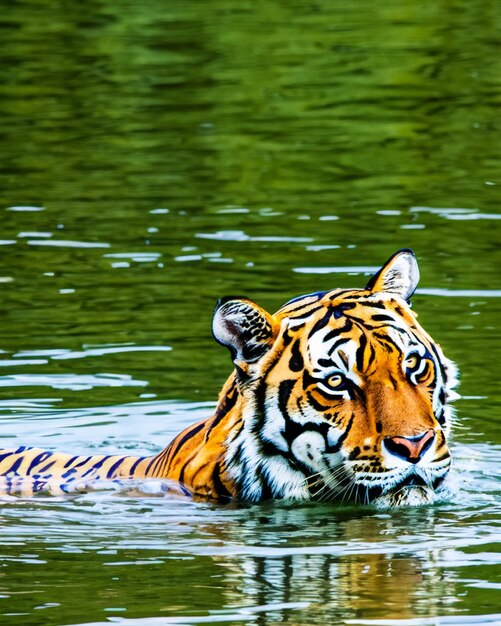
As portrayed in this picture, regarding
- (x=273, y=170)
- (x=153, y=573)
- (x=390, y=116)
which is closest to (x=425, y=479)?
(x=153, y=573)

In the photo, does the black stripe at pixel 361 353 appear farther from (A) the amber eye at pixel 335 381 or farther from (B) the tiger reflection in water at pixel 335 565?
(B) the tiger reflection in water at pixel 335 565

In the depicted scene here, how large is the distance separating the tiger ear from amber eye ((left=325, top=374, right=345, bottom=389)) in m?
0.43

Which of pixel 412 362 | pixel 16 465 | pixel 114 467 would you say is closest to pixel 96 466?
pixel 114 467

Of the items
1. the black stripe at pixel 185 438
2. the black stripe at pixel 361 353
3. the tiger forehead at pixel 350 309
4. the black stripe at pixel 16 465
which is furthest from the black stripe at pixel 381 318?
the black stripe at pixel 16 465

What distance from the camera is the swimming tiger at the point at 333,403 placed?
7.39 metres

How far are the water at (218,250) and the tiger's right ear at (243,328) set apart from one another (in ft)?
1.99

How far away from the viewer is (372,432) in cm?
740

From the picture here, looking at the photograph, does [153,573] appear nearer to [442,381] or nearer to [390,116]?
[442,381]

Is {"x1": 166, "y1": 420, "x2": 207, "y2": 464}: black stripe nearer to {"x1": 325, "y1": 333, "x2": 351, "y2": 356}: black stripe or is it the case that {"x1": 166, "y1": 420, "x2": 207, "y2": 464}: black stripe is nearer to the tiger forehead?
the tiger forehead

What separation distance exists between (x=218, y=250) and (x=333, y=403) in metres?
6.70

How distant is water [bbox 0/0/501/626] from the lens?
7.08 metres

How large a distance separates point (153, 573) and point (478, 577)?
44.2 inches

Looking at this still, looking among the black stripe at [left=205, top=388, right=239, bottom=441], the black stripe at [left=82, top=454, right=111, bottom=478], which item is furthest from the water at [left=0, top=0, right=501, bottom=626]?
the black stripe at [left=205, top=388, right=239, bottom=441]

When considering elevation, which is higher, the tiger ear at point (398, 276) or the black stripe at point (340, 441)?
the tiger ear at point (398, 276)
